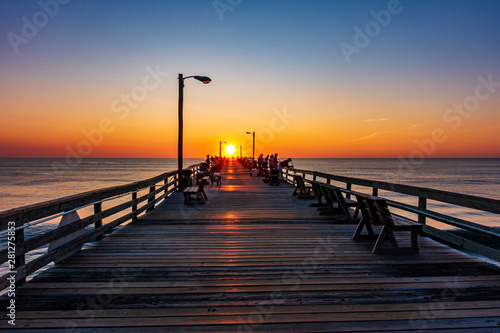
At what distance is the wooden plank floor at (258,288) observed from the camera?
2768 millimetres

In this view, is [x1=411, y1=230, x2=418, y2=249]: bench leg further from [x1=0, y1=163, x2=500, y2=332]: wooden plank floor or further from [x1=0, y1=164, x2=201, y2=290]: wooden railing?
[x1=0, y1=164, x2=201, y2=290]: wooden railing

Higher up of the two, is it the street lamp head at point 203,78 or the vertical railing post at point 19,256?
the street lamp head at point 203,78

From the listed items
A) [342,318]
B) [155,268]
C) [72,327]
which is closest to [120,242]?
[155,268]

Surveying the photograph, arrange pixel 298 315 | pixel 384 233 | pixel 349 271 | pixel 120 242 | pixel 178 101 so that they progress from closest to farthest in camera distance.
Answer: pixel 298 315 < pixel 349 271 < pixel 384 233 < pixel 120 242 < pixel 178 101

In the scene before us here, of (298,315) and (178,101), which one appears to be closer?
(298,315)

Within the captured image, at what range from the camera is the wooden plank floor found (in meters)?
2.77

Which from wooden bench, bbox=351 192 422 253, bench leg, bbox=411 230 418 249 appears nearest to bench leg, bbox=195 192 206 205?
wooden bench, bbox=351 192 422 253

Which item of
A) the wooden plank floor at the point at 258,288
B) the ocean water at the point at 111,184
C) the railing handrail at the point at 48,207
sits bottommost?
the ocean water at the point at 111,184

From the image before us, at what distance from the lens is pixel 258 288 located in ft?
11.4

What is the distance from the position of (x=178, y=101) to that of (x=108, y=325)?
1136cm

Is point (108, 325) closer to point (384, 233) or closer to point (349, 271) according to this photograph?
point (349, 271)

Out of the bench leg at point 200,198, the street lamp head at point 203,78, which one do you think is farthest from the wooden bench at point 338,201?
the street lamp head at point 203,78

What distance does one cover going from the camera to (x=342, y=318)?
2.83 m

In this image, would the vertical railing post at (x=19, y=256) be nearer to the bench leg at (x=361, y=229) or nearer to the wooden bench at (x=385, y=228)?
the wooden bench at (x=385, y=228)
